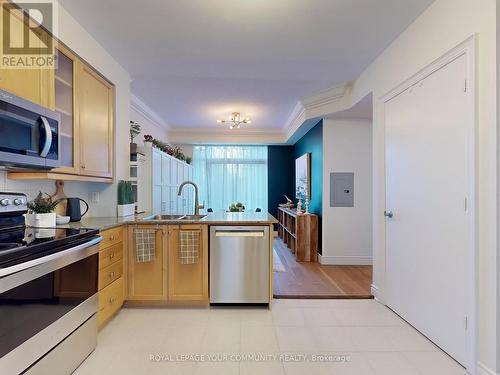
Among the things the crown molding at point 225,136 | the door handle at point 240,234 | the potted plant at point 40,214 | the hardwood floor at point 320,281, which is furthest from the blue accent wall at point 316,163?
the potted plant at point 40,214

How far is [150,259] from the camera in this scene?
2.73 m

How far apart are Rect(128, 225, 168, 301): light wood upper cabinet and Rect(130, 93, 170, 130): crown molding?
252cm

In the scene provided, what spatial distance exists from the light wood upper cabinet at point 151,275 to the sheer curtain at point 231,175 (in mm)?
4737

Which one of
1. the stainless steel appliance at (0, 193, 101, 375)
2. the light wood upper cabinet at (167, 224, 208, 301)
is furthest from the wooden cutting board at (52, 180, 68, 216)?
the light wood upper cabinet at (167, 224, 208, 301)

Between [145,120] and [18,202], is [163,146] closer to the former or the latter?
[145,120]

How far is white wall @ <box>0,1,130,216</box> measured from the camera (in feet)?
7.45

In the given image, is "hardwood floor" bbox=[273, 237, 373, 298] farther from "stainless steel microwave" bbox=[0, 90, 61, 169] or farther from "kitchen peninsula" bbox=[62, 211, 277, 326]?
"stainless steel microwave" bbox=[0, 90, 61, 169]

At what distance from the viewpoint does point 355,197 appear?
461 cm

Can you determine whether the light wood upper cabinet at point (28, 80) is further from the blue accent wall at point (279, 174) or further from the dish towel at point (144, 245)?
the blue accent wall at point (279, 174)

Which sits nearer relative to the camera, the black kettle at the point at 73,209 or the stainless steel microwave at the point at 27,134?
the stainless steel microwave at the point at 27,134

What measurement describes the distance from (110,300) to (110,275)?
21cm

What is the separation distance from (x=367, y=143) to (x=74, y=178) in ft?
13.5

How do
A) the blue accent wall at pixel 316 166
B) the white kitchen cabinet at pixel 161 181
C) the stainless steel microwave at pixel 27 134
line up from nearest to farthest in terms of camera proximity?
the stainless steel microwave at pixel 27 134
the white kitchen cabinet at pixel 161 181
the blue accent wall at pixel 316 166

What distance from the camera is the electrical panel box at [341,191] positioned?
4609 mm
